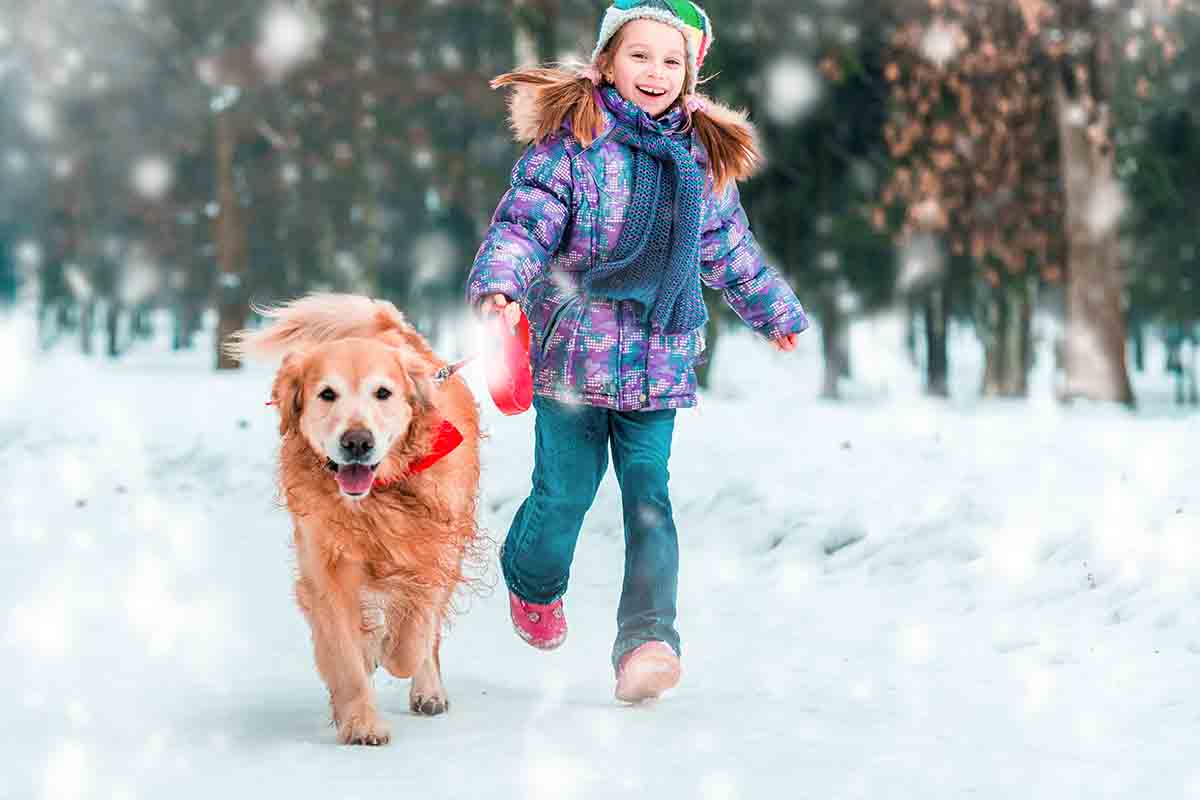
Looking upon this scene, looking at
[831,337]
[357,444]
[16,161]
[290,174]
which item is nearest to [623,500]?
[357,444]

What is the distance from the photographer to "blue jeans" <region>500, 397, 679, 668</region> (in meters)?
5.07

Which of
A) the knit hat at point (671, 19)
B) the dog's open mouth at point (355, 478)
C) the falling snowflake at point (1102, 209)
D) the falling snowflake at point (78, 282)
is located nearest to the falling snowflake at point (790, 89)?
the falling snowflake at point (1102, 209)

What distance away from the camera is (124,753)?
4.38 meters

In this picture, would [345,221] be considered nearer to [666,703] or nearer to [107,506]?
[107,506]

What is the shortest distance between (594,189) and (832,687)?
191 centimetres

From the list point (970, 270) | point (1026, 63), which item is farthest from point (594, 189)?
point (970, 270)

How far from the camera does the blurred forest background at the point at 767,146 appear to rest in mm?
16281

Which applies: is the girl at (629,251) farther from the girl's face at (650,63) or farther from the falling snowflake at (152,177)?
the falling snowflake at (152,177)

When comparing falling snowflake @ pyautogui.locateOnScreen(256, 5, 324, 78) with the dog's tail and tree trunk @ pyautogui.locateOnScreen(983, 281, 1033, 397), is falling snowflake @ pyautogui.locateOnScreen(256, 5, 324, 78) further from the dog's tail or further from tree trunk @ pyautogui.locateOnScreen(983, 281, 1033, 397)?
the dog's tail

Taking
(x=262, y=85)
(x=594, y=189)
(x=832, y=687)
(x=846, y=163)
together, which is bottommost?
(x=832, y=687)

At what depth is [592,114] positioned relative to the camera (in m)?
4.98

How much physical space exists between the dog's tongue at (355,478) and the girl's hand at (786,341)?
1597 mm

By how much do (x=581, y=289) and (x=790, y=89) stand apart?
15.9 m

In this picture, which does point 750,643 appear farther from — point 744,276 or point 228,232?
point 228,232
